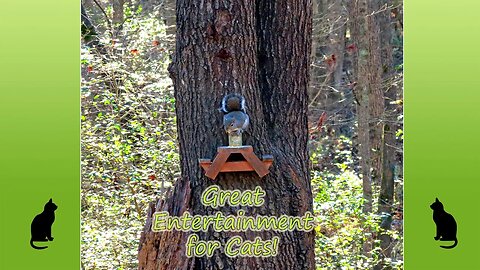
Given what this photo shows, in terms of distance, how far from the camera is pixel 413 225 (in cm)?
357

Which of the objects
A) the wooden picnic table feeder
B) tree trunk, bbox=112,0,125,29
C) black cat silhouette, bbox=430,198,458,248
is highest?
tree trunk, bbox=112,0,125,29

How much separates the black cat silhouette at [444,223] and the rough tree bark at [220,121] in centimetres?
69

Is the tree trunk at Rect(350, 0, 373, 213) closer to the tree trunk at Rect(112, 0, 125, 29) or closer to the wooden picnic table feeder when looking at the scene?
the tree trunk at Rect(112, 0, 125, 29)

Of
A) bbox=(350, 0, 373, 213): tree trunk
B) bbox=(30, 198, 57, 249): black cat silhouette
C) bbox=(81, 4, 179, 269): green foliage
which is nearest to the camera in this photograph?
bbox=(30, 198, 57, 249): black cat silhouette

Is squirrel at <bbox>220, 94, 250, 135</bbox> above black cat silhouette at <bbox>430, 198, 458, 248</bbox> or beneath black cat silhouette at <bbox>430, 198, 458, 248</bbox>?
above

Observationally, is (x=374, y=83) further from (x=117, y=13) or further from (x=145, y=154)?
(x=117, y=13)

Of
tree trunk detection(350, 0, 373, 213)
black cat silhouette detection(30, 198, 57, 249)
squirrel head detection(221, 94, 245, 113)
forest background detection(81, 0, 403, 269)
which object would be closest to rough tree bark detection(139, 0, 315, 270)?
squirrel head detection(221, 94, 245, 113)


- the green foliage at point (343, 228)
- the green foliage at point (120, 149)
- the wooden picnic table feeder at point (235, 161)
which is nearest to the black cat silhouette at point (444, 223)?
the wooden picnic table feeder at point (235, 161)

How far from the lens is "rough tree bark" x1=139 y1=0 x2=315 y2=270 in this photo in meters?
3.13

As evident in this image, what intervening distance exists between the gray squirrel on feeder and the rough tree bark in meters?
0.05

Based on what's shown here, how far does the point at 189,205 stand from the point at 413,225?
123 cm

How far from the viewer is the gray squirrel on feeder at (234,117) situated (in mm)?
3059

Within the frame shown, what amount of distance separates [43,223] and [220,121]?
3.61 ft

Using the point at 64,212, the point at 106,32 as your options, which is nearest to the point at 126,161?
the point at 106,32
